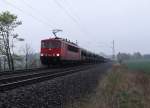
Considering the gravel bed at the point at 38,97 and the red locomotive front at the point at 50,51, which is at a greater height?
the red locomotive front at the point at 50,51

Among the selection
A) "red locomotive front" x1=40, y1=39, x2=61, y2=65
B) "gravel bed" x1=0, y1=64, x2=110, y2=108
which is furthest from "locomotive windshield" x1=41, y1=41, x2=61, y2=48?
"gravel bed" x1=0, y1=64, x2=110, y2=108

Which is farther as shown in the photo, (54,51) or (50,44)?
(50,44)

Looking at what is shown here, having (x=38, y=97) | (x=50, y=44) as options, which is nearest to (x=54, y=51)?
(x=50, y=44)

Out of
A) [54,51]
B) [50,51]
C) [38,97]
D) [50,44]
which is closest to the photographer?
[38,97]

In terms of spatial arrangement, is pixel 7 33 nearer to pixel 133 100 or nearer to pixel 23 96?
pixel 133 100

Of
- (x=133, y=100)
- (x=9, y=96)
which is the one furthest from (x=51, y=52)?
(x=9, y=96)

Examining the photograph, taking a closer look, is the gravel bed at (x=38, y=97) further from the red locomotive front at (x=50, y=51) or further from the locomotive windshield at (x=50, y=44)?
the locomotive windshield at (x=50, y=44)

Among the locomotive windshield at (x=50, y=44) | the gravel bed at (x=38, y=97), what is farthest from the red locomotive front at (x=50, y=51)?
the gravel bed at (x=38, y=97)

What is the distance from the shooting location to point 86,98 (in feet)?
50.2

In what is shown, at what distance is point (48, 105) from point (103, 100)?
4.12m

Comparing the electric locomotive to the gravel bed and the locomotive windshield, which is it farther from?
the gravel bed

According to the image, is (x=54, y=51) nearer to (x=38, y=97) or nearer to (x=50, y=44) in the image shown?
(x=50, y=44)

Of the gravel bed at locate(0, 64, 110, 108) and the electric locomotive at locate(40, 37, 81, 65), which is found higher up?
the electric locomotive at locate(40, 37, 81, 65)

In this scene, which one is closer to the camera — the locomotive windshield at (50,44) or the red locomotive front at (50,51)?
the red locomotive front at (50,51)
